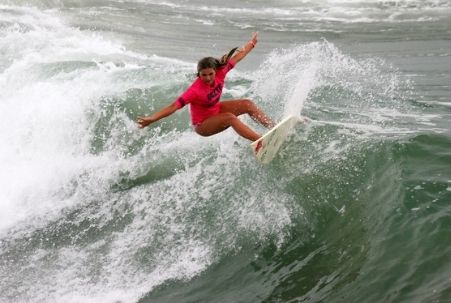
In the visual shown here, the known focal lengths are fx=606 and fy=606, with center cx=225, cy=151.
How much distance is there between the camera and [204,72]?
731cm

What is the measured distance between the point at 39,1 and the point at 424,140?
19.0 m

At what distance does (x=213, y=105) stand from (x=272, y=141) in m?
0.90

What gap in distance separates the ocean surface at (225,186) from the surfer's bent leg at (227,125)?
666 mm

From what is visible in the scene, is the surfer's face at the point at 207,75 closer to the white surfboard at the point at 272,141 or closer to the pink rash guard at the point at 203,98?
the pink rash guard at the point at 203,98

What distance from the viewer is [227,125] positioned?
7.86 meters

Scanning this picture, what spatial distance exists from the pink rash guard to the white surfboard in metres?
0.81

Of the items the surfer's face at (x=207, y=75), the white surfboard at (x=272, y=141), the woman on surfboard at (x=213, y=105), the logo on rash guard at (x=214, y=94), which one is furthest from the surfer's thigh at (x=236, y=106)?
the surfer's face at (x=207, y=75)

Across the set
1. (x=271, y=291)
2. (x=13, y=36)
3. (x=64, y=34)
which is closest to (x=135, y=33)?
(x=64, y=34)

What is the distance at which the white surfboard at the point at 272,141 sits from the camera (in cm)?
757

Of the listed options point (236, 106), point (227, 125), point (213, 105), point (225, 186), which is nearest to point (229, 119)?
point (227, 125)

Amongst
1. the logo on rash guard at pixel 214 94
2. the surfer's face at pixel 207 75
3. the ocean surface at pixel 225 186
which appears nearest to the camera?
the ocean surface at pixel 225 186

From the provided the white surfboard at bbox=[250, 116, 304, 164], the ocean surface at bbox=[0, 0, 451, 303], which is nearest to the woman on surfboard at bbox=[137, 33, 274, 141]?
the white surfboard at bbox=[250, 116, 304, 164]

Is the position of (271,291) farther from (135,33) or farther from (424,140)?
(135,33)

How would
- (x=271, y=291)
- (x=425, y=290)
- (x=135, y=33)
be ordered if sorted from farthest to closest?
(x=135, y=33)
(x=271, y=291)
(x=425, y=290)
